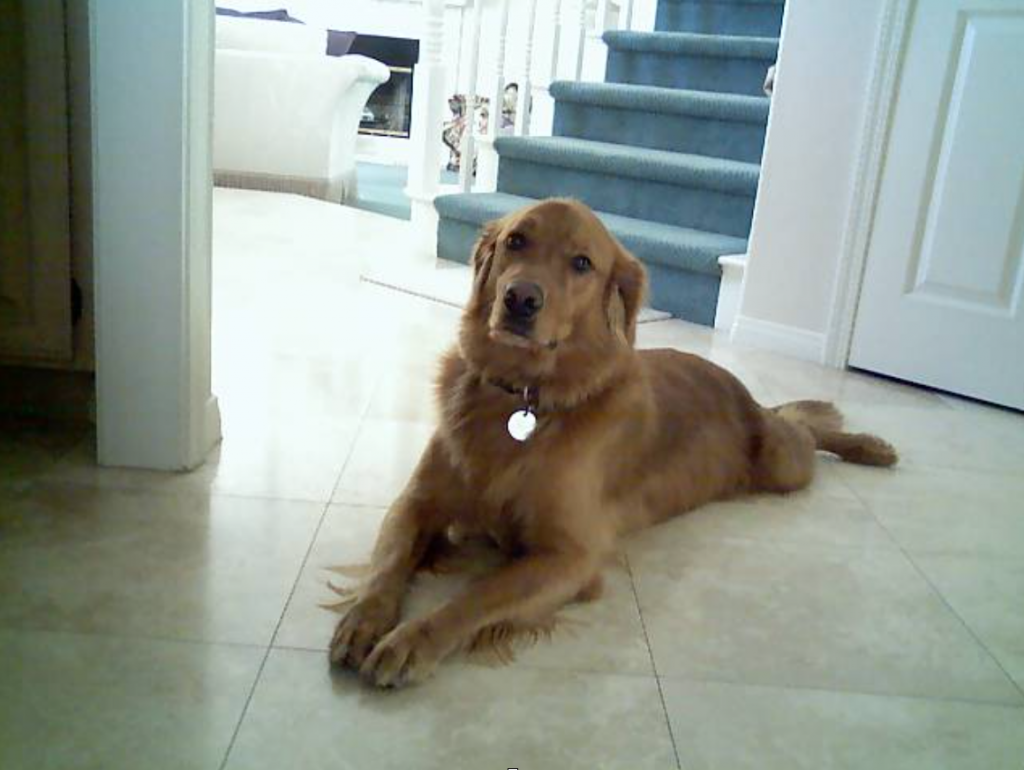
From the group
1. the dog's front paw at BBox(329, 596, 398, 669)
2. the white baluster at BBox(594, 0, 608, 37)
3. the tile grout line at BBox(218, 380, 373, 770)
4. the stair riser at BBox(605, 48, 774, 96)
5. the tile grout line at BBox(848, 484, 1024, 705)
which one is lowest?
the tile grout line at BBox(848, 484, 1024, 705)

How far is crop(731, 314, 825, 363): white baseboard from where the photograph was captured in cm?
324

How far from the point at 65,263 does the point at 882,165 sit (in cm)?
235

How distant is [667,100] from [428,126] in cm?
110

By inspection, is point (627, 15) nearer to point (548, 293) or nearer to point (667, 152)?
point (667, 152)

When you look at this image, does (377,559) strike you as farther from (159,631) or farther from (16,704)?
(16,704)

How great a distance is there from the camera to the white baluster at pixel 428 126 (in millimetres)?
4414

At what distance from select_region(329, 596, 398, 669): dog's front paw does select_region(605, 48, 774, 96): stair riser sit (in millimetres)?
3613

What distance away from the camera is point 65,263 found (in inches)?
77.4

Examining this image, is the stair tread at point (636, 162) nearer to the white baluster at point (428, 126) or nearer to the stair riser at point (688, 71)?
the white baluster at point (428, 126)

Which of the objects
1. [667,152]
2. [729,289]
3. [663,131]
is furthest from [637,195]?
[729,289]

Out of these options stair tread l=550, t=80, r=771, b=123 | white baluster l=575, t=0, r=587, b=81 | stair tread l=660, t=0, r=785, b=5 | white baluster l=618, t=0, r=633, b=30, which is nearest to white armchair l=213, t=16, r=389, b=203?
white baluster l=575, t=0, r=587, b=81

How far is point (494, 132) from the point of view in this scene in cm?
464

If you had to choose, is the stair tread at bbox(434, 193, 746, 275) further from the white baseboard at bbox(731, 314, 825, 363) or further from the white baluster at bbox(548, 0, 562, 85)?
the white baluster at bbox(548, 0, 562, 85)

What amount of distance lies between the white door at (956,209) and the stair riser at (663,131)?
113cm
